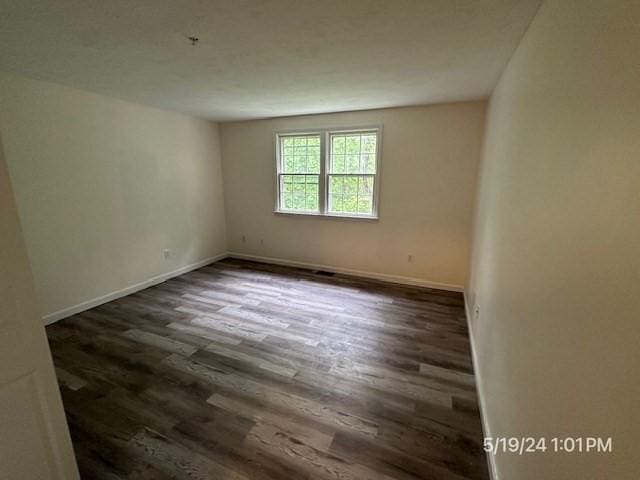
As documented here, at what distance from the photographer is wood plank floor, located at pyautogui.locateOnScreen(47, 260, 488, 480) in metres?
1.48

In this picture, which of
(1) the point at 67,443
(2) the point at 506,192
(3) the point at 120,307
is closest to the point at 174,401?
(1) the point at 67,443

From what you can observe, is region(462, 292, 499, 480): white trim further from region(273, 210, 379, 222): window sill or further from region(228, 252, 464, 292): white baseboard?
region(273, 210, 379, 222): window sill

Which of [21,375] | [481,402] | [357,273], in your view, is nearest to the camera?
[21,375]

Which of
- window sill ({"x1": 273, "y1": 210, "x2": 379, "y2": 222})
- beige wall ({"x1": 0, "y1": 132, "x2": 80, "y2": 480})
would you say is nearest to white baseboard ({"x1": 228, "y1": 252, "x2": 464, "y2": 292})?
window sill ({"x1": 273, "y1": 210, "x2": 379, "y2": 222})

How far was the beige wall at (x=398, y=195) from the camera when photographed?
11.3 ft

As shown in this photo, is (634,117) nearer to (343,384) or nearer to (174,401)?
(343,384)

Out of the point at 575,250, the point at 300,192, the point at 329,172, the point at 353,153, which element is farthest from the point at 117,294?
the point at 575,250

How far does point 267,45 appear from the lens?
188 centimetres

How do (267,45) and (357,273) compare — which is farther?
(357,273)

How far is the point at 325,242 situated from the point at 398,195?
4.60ft

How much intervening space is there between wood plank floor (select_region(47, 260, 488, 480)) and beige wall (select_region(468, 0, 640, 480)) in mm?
514

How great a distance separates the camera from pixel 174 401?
188 cm
